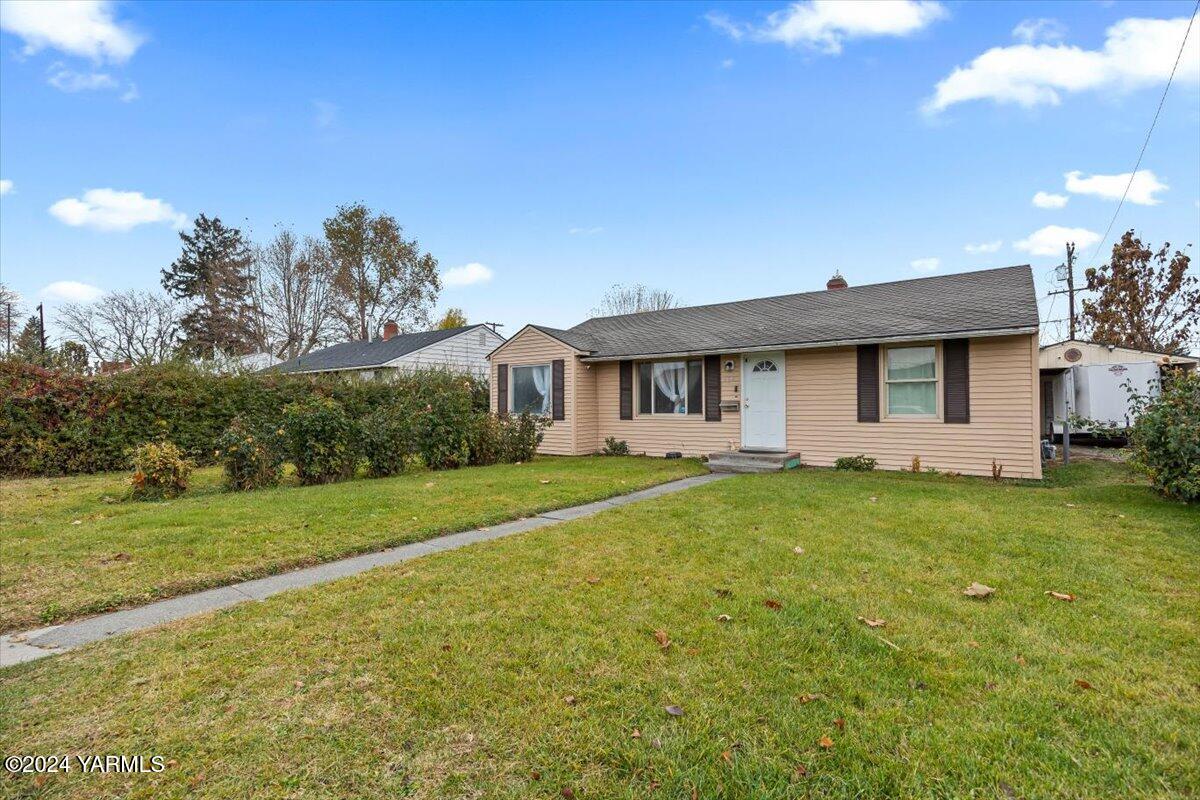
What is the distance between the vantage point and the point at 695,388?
12406 millimetres

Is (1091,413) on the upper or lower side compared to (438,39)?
lower

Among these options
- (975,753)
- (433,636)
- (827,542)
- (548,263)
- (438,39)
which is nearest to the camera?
(975,753)

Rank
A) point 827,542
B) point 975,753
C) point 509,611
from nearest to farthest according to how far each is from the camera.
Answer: point 975,753 < point 509,611 < point 827,542

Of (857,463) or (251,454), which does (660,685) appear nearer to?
(251,454)

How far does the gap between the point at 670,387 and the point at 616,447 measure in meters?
1.97

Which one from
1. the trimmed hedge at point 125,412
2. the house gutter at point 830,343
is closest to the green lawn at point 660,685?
the house gutter at point 830,343

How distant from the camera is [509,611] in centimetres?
338

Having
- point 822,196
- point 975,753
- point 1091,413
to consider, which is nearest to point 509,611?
point 975,753

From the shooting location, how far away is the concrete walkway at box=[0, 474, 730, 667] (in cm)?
307

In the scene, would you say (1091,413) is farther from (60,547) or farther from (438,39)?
(60,547)

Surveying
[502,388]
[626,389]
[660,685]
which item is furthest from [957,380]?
[502,388]

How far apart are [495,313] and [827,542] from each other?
34.2 metres

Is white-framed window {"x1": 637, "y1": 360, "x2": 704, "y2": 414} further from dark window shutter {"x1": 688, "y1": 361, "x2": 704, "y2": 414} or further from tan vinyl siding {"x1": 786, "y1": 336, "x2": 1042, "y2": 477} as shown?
tan vinyl siding {"x1": 786, "y1": 336, "x2": 1042, "y2": 477}

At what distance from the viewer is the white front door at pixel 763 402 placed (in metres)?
11.4
